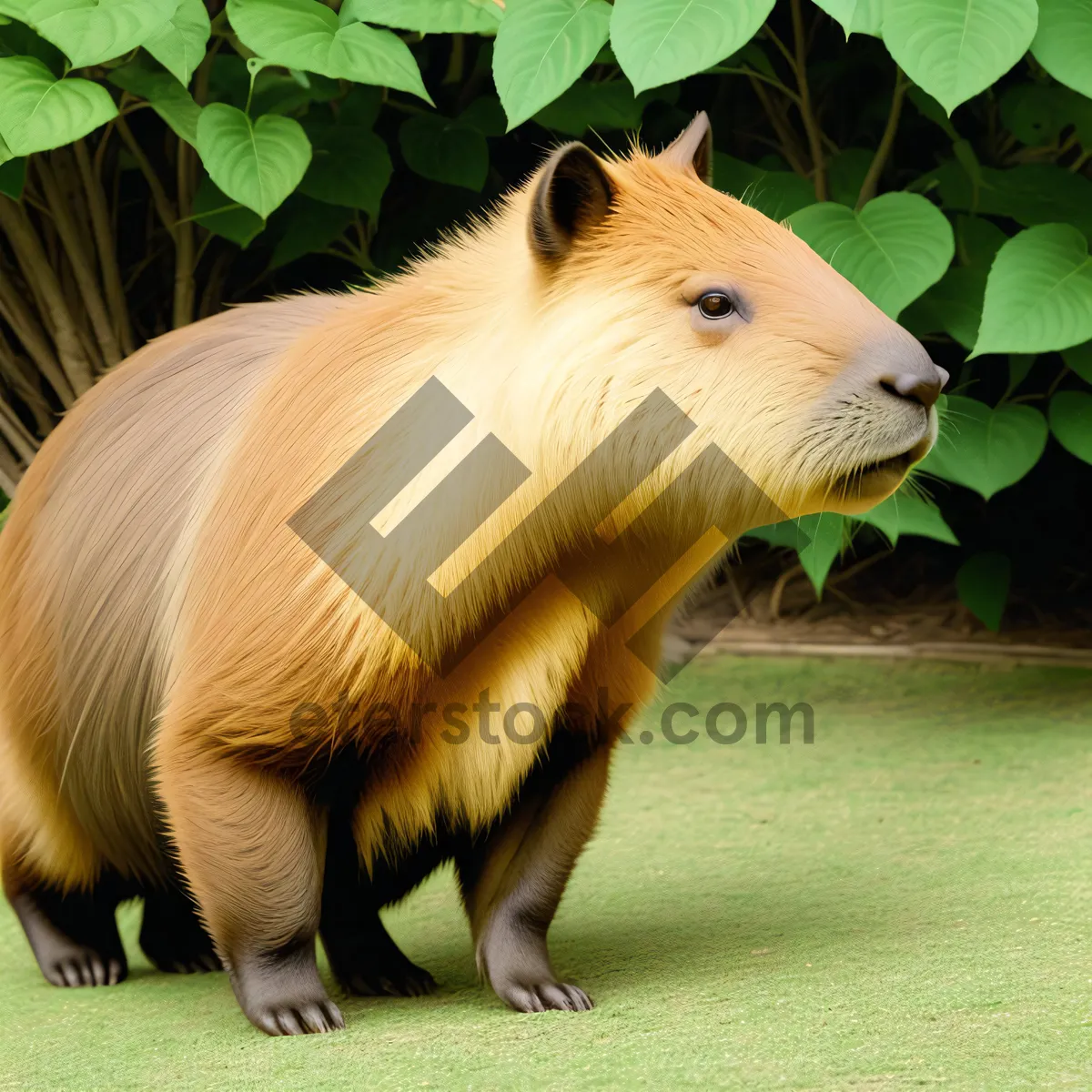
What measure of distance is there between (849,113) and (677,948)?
2.96 m

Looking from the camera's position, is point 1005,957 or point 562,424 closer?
point 562,424

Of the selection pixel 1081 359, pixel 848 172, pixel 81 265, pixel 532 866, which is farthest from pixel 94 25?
pixel 1081 359

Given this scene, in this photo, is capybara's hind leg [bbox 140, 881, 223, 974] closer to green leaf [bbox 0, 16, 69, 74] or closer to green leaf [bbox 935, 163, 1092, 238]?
green leaf [bbox 0, 16, 69, 74]

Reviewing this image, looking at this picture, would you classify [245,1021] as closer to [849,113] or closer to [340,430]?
[340,430]

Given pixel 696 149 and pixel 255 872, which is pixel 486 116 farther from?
pixel 255 872

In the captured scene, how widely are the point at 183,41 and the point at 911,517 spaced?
1947 millimetres

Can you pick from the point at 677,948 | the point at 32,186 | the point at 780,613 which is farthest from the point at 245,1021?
the point at 780,613

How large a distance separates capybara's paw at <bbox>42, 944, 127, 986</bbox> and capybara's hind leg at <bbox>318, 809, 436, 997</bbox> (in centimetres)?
38

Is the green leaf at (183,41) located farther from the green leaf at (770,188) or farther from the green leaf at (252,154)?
the green leaf at (770,188)

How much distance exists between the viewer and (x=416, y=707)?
6.46 ft

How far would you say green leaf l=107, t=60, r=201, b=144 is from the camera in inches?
130

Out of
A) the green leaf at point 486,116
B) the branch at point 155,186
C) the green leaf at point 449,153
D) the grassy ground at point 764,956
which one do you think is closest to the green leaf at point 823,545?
the grassy ground at point 764,956

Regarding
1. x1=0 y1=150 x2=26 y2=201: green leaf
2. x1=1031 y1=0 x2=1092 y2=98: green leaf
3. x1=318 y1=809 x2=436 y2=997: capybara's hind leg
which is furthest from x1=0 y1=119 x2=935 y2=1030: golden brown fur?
x1=1031 y1=0 x2=1092 y2=98: green leaf

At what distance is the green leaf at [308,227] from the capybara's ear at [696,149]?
1801mm
